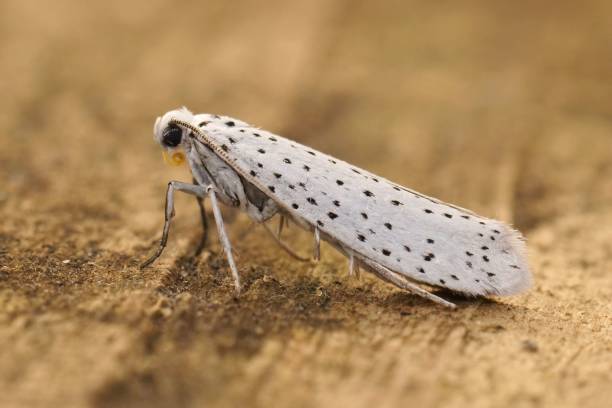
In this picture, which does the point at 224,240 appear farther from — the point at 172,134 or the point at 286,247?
the point at 172,134

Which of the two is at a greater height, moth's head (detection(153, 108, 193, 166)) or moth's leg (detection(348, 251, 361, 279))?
moth's head (detection(153, 108, 193, 166))

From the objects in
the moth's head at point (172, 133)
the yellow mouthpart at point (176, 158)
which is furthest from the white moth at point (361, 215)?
the yellow mouthpart at point (176, 158)

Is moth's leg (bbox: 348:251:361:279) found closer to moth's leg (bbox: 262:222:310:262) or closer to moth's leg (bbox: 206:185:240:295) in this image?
moth's leg (bbox: 262:222:310:262)

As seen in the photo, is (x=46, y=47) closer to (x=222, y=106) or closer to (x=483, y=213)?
(x=222, y=106)

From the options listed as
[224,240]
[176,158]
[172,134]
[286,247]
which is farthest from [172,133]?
[286,247]

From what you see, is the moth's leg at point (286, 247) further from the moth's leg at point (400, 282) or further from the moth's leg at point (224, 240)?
the moth's leg at point (400, 282)

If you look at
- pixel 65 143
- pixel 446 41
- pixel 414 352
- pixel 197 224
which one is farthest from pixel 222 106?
pixel 414 352

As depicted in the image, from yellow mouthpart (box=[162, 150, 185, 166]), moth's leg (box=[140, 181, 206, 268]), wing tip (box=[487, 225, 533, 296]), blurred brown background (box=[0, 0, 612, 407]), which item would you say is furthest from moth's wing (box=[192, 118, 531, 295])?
yellow mouthpart (box=[162, 150, 185, 166])
